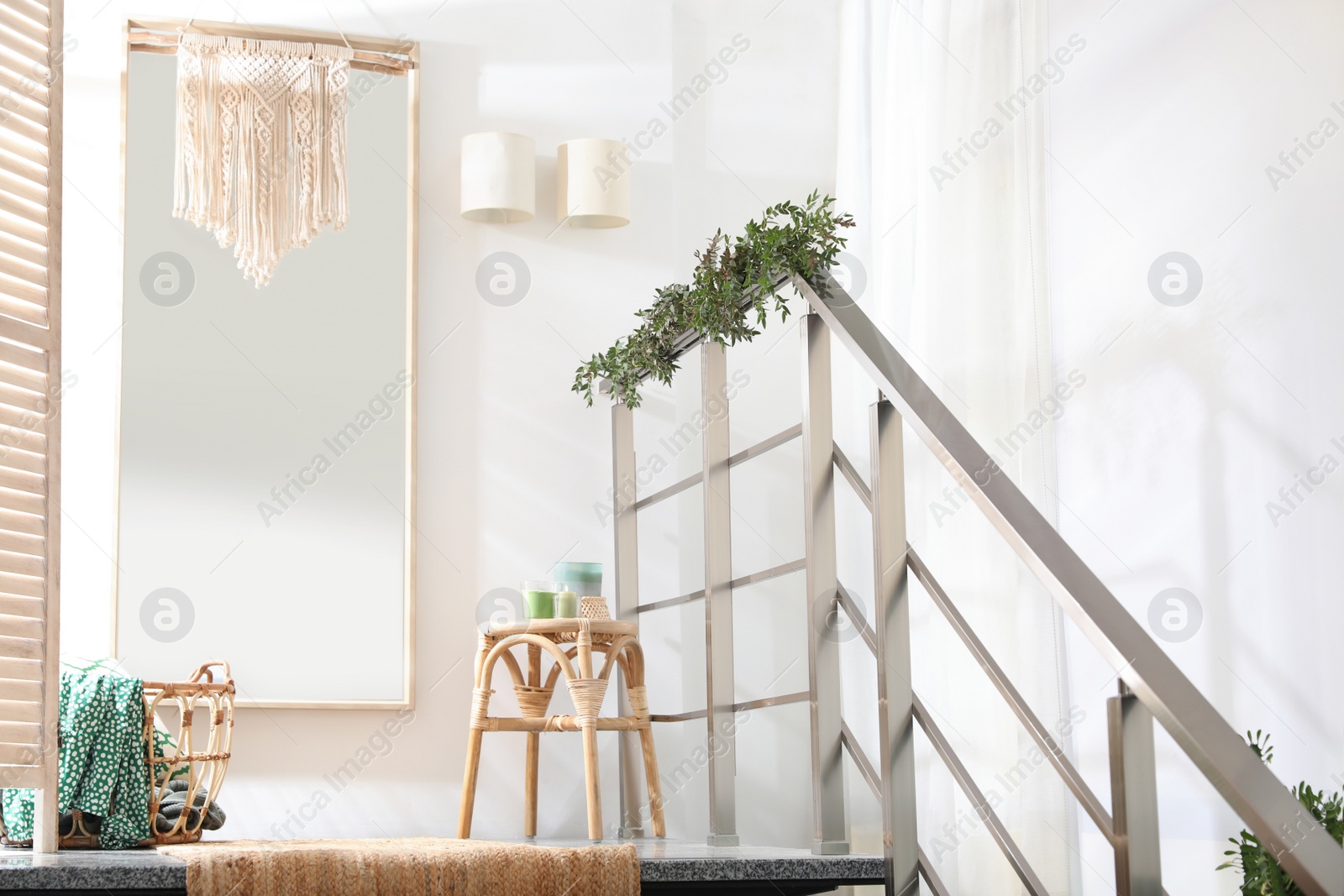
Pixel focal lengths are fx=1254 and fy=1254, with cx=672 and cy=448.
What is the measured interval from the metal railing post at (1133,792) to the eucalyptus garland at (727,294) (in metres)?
1.11

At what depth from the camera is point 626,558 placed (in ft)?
11.2

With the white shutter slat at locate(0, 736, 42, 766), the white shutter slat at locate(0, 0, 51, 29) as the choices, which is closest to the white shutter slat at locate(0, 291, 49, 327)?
the white shutter slat at locate(0, 0, 51, 29)

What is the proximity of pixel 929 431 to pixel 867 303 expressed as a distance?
168 cm

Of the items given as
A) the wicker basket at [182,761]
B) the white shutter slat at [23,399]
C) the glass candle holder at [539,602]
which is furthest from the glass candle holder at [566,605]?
the white shutter slat at [23,399]

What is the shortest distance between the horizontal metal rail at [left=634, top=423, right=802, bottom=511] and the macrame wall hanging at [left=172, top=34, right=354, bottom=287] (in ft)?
3.75

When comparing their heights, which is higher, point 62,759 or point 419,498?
point 419,498

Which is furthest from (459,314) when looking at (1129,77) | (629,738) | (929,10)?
(1129,77)

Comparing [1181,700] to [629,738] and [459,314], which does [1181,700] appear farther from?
[459,314]

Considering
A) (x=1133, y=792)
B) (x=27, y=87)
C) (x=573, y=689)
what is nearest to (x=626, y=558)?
(x=573, y=689)

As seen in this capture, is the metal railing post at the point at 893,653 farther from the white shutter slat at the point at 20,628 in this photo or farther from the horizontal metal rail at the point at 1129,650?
the white shutter slat at the point at 20,628

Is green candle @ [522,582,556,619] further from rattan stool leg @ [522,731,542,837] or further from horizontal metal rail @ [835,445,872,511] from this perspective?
horizontal metal rail @ [835,445,872,511]

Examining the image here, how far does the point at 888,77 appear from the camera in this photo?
3152 millimetres

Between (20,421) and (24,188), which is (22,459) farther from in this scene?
(24,188)

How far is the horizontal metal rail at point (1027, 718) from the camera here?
64.9 inches
